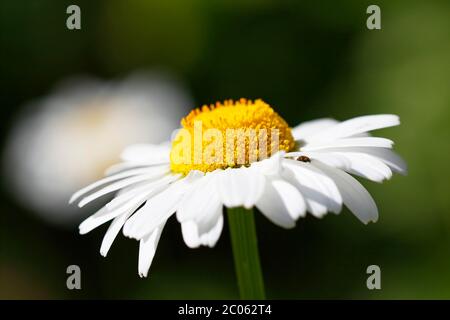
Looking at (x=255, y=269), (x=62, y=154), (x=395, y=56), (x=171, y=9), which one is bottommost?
(x=255, y=269)

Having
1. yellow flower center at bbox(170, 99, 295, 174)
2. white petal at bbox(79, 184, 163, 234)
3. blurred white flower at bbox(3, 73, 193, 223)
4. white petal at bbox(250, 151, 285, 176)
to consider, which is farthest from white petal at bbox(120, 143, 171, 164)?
blurred white flower at bbox(3, 73, 193, 223)

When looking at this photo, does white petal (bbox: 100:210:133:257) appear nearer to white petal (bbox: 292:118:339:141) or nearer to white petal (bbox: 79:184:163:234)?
white petal (bbox: 79:184:163:234)

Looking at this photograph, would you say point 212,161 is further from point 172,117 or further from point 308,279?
point 172,117

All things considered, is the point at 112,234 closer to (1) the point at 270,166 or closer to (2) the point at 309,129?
(1) the point at 270,166

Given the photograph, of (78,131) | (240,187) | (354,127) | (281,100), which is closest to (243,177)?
(240,187)

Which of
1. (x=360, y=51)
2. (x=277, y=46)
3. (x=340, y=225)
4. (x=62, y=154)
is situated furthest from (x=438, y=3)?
(x=62, y=154)

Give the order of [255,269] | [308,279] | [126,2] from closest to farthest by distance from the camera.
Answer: [255,269]
[308,279]
[126,2]
